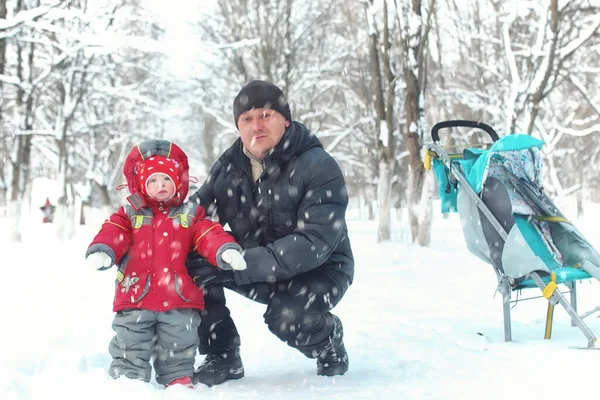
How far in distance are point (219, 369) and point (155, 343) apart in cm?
34

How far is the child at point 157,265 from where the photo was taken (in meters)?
2.87

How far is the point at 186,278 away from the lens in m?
2.95

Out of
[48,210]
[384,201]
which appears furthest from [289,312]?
[48,210]

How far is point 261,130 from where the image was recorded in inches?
127

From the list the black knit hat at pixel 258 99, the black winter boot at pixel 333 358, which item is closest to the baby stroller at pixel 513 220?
the black winter boot at pixel 333 358

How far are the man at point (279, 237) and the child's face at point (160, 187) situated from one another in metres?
0.32

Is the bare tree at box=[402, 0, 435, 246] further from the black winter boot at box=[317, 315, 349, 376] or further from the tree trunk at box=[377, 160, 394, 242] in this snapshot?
the black winter boot at box=[317, 315, 349, 376]

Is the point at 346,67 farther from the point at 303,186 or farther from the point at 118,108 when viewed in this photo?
the point at 303,186

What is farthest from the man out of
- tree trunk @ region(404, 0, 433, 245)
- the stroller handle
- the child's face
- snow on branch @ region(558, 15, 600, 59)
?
snow on branch @ region(558, 15, 600, 59)

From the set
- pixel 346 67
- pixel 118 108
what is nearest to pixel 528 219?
pixel 346 67

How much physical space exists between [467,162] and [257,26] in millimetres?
17724

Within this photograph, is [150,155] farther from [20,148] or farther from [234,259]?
[20,148]

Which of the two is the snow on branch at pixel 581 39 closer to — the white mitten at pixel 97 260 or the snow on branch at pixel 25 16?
the snow on branch at pixel 25 16

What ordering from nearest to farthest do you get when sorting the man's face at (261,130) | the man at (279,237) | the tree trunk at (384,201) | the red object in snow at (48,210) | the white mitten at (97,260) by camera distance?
1. the white mitten at (97,260)
2. the man at (279,237)
3. the man's face at (261,130)
4. the tree trunk at (384,201)
5. the red object in snow at (48,210)
